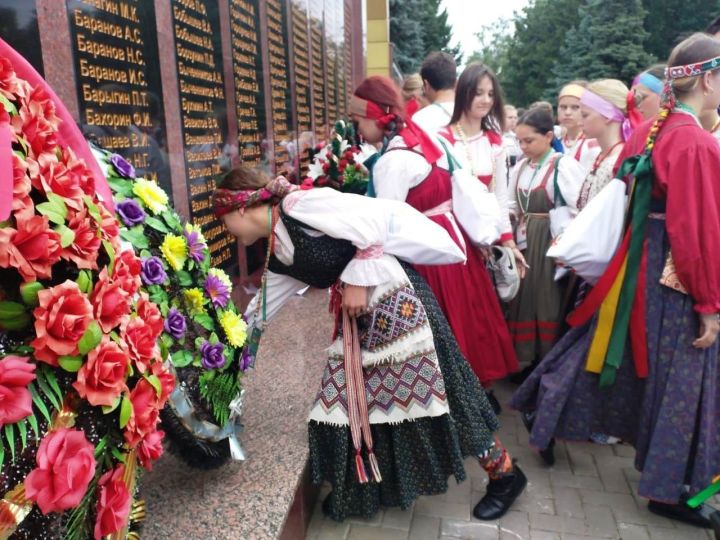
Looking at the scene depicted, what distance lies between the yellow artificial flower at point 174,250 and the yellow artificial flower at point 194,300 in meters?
0.10

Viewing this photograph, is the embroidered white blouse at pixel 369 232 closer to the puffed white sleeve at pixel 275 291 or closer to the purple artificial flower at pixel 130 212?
the puffed white sleeve at pixel 275 291

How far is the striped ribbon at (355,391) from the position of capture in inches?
91.1

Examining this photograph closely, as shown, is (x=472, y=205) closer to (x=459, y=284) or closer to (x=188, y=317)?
(x=459, y=284)

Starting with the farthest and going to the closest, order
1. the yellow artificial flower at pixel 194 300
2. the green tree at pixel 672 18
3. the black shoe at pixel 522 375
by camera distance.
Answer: the green tree at pixel 672 18, the black shoe at pixel 522 375, the yellow artificial flower at pixel 194 300

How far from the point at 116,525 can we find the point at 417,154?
2.27 m

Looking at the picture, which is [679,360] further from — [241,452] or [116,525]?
[116,525]

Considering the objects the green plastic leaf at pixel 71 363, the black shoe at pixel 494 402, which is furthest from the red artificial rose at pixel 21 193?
the black shoe at pixel 494 402

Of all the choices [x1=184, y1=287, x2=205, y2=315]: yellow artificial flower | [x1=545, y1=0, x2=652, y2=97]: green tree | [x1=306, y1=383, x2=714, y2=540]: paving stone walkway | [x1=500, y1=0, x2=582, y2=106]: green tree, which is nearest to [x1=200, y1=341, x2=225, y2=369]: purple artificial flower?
[x1=184, y1=287, x2=205, y2=315]: yellow artificial flower

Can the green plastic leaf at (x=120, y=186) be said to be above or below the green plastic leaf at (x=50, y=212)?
below

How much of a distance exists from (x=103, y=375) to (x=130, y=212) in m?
0.80

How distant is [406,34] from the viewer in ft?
58.7

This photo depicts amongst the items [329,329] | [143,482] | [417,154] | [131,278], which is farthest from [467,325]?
[131,278]

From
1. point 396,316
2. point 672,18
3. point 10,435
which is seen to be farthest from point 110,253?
point 672,18

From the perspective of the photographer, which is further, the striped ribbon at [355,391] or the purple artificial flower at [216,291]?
the striped ribbon at [355,391]
